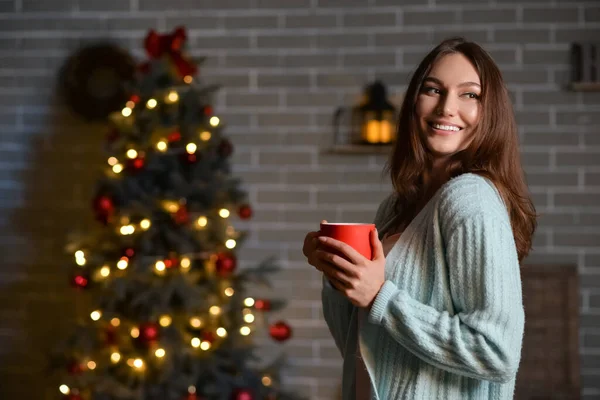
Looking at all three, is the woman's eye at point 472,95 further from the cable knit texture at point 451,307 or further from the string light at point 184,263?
the string light at point 184,263

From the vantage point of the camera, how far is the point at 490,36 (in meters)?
3.52

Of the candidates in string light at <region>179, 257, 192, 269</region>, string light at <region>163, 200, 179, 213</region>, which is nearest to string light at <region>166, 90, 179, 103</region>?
string light at <region>163, 200, 179, 213</region>

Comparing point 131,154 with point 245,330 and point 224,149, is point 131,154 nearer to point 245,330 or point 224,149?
point 224,149

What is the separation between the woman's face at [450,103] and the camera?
1.28 m

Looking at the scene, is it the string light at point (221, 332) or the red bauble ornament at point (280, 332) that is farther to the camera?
the red bauble ornament at point (280, 332)

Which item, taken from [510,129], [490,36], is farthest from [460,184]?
[490,36]

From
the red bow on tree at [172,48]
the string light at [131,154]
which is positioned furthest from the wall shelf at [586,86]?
the string light at [131,154]

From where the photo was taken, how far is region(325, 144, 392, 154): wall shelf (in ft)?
11.6

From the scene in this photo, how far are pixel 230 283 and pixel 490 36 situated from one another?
60.8 inches

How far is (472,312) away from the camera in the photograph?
116cm

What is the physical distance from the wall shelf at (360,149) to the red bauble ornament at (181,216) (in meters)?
0.84

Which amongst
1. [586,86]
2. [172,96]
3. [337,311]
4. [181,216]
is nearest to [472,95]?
[337,311]

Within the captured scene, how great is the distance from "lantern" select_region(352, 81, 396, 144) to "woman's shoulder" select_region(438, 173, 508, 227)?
2282 mm

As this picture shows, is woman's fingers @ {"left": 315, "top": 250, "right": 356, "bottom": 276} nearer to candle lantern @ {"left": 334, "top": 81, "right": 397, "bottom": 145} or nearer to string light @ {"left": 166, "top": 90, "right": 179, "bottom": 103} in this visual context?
string light @ {"left": 166, "top": 90, "right": 179, "bottom": 103}
